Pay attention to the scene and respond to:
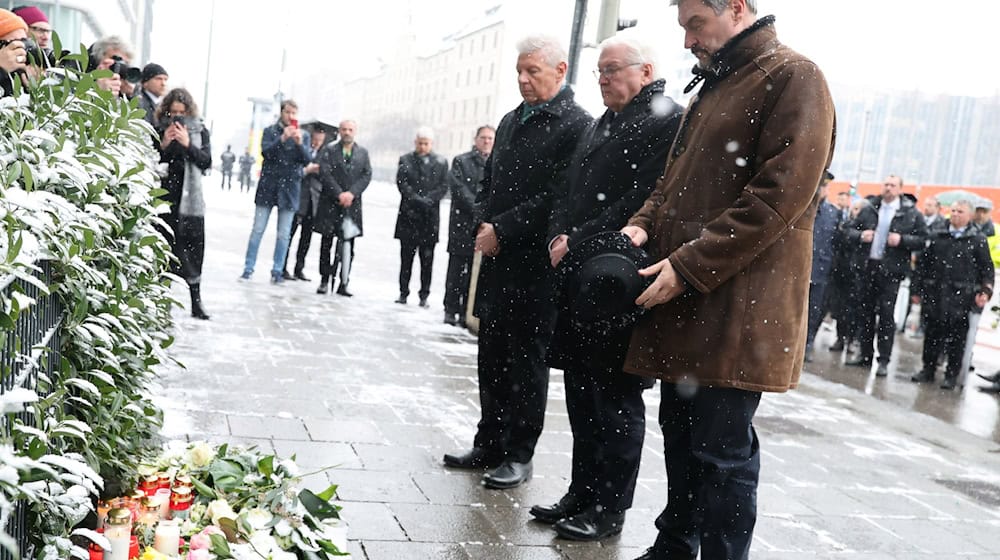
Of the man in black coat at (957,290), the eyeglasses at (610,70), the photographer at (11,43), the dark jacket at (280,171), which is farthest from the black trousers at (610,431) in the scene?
the dark jacket at (280,171)

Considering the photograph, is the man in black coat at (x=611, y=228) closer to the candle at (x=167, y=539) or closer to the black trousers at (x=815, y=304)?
the candle at (x=167, y=539)

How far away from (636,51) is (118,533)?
104 inches

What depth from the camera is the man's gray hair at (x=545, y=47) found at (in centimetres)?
448

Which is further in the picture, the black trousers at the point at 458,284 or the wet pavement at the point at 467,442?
the black trousers at the point at 458,284

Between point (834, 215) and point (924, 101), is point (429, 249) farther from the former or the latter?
point (924, 101)

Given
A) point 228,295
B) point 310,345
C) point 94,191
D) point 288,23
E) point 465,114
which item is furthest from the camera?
point 465,114

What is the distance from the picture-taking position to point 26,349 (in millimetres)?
2332

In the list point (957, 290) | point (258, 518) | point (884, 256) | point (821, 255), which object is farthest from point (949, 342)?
point (258, 518)

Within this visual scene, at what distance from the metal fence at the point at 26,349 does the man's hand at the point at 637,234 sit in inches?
73.3

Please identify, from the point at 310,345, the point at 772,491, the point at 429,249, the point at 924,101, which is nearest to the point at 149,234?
the point at 772,491

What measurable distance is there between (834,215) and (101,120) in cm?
953

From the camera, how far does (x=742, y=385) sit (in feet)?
10.0

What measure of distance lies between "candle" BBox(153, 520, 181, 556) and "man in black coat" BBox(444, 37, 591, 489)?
194 cm

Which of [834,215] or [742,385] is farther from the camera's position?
[834,215]
